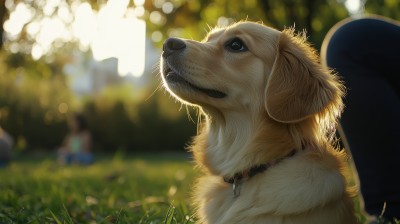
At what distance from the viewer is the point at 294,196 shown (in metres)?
2.79

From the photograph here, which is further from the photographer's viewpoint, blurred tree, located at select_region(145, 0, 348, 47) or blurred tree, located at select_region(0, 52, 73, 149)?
blurred tree, located at select_region(0, 52, 73, 149)

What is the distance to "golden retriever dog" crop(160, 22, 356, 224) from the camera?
2.84 m

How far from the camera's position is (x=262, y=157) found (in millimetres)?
3053

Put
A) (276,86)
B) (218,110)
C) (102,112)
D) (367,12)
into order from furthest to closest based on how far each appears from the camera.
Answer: (102,112)
(367,12)
(218,110)
(276,86)

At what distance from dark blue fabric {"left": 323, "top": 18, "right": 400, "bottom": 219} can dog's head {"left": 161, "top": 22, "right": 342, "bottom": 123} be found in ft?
0.97

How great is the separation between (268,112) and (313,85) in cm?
31

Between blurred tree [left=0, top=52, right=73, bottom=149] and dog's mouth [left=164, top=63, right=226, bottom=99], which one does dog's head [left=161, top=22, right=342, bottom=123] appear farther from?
blurred tree [left=0, top=52, right=73, bottom=149]

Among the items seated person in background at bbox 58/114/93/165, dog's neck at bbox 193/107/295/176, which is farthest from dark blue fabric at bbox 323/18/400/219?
seated person in background at bbox 58/114/93/165

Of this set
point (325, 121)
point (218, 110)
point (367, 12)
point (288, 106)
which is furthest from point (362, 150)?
point (367, 12)

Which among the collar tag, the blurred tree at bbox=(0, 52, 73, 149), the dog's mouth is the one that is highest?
the dog's mouth

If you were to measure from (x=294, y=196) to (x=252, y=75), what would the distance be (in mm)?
823

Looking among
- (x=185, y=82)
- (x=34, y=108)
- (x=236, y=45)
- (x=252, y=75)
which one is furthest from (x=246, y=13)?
(x=34, y=108)

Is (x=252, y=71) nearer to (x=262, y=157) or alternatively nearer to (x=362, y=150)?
(x=262, y=157)

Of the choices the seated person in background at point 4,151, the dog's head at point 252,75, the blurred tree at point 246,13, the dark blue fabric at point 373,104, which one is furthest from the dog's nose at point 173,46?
the seated person in background at point 4,151
